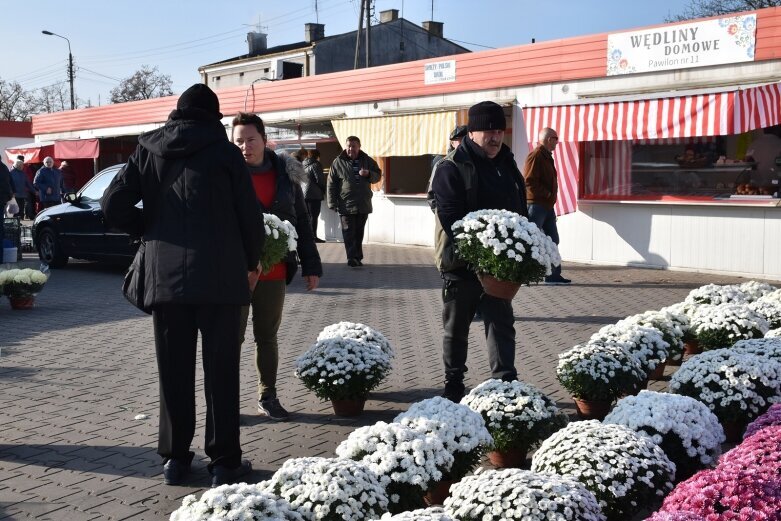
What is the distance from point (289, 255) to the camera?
5.94 m

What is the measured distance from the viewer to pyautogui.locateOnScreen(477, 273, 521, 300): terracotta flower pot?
19.0 feet

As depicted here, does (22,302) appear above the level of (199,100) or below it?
below

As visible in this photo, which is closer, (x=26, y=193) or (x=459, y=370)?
(x=459, y=370)

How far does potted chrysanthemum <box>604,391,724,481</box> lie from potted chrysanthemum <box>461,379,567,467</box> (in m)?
0.40

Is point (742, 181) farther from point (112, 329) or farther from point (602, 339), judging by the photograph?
point (112, 329)

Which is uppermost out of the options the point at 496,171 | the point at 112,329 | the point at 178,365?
the point at 496,171

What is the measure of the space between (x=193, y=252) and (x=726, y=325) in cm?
458

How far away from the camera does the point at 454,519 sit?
11.5ft

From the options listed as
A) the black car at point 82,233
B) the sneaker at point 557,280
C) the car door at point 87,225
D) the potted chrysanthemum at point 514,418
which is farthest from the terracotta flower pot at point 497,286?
the car door at point 87,225

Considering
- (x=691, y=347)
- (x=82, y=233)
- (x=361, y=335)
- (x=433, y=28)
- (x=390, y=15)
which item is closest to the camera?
(x=361, y=335)

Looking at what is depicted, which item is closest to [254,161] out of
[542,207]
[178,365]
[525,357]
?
[178,365]

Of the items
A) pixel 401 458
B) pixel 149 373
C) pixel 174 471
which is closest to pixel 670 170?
pixel 149 373

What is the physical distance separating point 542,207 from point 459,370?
659 cm

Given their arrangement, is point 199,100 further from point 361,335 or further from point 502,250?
point 361,335
